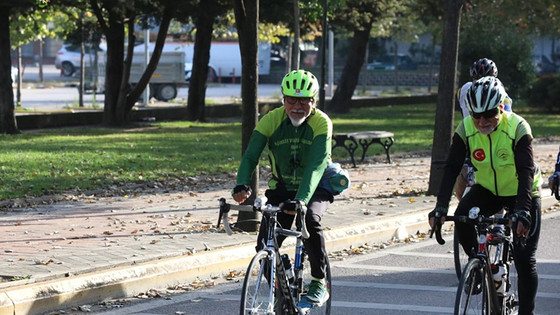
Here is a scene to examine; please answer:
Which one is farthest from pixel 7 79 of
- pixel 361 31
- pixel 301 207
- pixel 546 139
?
pixel 301 207

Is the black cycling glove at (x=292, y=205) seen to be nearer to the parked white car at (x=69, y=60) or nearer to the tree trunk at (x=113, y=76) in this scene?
the tree trunk at (x=113, y=76)

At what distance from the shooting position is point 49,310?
809 centimetres

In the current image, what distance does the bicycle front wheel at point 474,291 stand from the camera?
19.7 ft

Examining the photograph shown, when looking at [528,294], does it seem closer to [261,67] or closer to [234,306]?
[234,306]

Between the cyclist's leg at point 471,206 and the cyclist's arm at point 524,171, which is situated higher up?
the cyclist's arm at point 524,171

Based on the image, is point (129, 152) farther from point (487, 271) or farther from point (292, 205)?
point (487, 271)

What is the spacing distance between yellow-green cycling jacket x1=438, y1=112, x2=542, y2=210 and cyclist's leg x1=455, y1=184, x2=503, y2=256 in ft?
0.22

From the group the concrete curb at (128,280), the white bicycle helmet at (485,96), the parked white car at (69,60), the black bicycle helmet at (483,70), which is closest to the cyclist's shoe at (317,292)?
the white bicycle helmet at (485,96)

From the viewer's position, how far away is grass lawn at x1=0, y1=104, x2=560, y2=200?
15.5 metres

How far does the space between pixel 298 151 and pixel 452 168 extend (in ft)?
3.37

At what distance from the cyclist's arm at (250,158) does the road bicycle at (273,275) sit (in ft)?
0.72

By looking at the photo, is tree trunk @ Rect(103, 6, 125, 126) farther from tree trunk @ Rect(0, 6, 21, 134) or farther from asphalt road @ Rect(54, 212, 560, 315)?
asphalt road @ Rect(54, 212, 560, 315)

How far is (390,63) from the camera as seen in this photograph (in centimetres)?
7531

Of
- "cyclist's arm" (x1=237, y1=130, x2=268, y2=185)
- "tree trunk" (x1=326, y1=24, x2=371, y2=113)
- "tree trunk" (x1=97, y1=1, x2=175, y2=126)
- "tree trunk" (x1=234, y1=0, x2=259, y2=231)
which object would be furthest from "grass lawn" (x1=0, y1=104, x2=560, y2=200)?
"cyclist's arm" (x1=237, y1=130, x2=268, y2=185)
